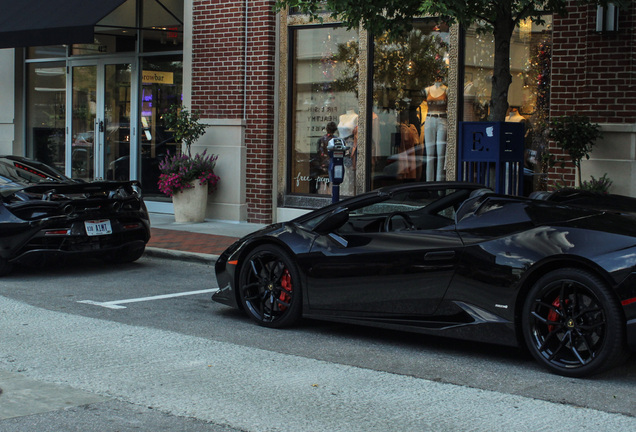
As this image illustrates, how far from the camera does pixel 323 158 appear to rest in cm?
1434

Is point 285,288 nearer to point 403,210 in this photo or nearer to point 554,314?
point 403,210

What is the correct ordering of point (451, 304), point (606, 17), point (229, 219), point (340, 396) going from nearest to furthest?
point (340, 396)
point (451, 304)
point (606, 17)
point (229, 219)

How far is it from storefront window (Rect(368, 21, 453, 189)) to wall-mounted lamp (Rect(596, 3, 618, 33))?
2449 mm

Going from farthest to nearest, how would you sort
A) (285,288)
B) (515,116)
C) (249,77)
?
(249,77) → (515,116) → (285,288)

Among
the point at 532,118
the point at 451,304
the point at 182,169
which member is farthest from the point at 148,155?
the point at 451,304

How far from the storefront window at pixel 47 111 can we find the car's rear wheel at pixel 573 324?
14685mm

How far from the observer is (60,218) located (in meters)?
8.95

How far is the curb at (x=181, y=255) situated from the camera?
10.6 m

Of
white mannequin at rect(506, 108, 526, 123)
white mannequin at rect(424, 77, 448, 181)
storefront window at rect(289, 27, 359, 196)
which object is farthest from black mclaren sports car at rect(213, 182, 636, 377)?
storefront window at rect(289, 27, 359, 196)

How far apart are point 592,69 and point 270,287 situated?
655cm

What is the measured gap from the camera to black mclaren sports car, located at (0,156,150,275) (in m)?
8.87

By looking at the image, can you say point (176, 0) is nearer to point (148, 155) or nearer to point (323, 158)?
point (148, 155)

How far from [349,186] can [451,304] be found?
8393mm

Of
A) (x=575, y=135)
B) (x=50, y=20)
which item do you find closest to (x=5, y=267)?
(x=575, y=135)
